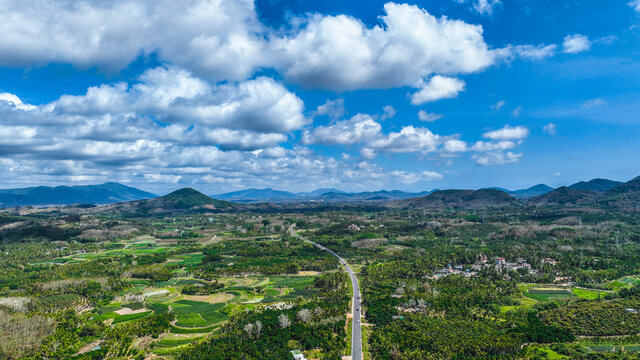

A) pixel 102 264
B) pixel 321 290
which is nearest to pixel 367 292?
A: pixel 321 290

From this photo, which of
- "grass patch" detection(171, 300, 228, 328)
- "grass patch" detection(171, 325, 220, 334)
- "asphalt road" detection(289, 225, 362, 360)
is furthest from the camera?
"grass patch" detection(171, 300, 228, 328)

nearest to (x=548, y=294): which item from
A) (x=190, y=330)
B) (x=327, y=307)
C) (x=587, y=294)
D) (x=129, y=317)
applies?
(x=587, y=294)

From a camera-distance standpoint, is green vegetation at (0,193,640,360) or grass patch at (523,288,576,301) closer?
green vegetation at (0,193,640,360)

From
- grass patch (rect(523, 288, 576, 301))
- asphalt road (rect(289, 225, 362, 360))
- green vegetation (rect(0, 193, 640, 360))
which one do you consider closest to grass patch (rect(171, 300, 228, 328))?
green vegetation (rect(0, 193, 640, 360))

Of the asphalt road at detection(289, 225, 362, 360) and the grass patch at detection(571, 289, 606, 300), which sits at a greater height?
the grass patch at detection(571, 289, 606, 300)

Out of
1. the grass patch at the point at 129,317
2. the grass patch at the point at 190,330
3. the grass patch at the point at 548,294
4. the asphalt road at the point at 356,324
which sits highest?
the grass patch at the point at 548,294

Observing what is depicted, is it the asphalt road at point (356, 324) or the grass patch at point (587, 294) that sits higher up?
the grass patch at point (587, 294)

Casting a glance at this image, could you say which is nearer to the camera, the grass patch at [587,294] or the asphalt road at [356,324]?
the asphalt road at [356,324]

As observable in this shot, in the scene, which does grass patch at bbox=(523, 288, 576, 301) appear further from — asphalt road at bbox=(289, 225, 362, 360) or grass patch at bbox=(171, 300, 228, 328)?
grass patch at bbox=(171, 300, 228, 328)

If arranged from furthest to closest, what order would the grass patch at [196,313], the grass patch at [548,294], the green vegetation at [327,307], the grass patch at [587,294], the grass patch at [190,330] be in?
the grass patch at [548,294] < the grass patch at [587,294] < the grass patch at [196,313] < the grass patch at [190,330] < the green vegetation at [327,307]

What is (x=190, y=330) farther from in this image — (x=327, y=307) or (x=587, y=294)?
(x=587, y=294)

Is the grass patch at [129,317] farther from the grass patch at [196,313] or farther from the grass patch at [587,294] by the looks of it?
the grass patch at [587,294]

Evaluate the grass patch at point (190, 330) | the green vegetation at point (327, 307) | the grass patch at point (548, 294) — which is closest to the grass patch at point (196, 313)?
the green vegetation at point (327, 307)
